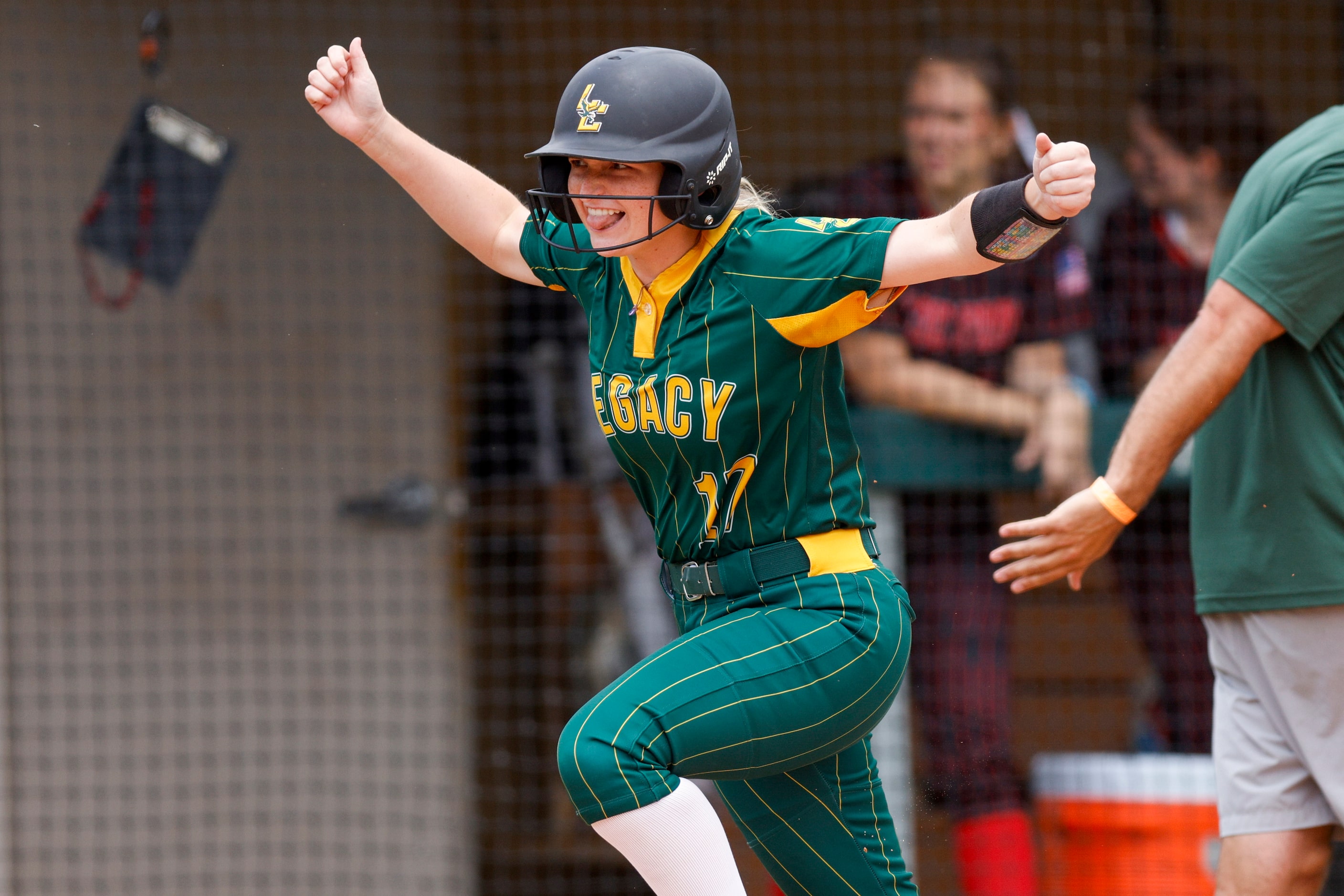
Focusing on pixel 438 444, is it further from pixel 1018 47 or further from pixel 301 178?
pixel 1018 47

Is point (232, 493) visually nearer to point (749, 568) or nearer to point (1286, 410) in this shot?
point (749, 568)

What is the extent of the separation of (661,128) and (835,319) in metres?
0.35

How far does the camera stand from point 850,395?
13.6ft

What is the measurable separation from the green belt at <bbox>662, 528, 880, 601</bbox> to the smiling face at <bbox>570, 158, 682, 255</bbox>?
1.56 ft

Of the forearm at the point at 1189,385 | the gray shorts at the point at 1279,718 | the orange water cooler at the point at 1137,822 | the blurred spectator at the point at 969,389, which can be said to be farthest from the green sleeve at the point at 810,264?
the orange water cooler at the point at 1137,822

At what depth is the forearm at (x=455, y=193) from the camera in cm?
234

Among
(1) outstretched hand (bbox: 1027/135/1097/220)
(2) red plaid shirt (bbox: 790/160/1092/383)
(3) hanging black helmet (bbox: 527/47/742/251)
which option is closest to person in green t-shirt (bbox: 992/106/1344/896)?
(1) outstretched hand (bbox: 1027/135/1097/220)

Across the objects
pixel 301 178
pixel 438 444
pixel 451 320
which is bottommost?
pixel 438 444

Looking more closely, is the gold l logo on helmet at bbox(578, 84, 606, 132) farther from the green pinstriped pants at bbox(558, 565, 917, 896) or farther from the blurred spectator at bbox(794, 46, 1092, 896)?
the blurred spectator at bbox(794, 46, 1092, 896)

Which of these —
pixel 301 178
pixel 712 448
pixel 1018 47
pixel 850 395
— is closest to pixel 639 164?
pixel 712 448

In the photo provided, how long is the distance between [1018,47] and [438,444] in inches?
99.4

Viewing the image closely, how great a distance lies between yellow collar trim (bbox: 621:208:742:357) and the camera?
82.6 inches

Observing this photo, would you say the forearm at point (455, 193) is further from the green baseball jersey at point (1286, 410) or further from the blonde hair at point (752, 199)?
the green baseball jersey at point (1286, 410)

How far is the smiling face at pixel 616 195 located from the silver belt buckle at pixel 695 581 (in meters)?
0.48
